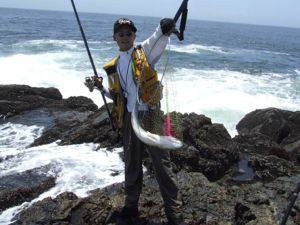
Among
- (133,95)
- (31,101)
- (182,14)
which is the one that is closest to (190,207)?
(133,95)

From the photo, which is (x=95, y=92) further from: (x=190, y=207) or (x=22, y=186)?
(x=190, y=207)

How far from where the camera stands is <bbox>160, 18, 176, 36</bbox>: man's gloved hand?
11.6 ft

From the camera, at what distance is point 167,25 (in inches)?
139

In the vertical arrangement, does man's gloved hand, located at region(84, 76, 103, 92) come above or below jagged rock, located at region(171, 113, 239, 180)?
above

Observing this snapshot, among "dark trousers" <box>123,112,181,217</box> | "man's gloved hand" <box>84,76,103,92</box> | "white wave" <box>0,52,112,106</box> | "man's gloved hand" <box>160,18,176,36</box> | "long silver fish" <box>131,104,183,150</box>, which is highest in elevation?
"man's gloved hand" <box>160,18,176,36</box>

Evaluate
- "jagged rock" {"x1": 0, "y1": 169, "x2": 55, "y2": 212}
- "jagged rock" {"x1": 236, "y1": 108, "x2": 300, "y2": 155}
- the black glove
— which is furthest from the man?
"jagged rock" {"x1": 236, "y1": 108, "x2": 300, "y2": 155}

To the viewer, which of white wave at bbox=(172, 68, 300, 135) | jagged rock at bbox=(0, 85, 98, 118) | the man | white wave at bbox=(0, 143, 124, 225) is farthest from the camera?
white wave at bbox=(172, 68, 300, 135)

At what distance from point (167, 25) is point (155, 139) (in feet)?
3.13

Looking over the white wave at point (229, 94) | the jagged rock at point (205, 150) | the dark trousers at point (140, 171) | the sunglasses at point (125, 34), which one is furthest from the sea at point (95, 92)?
the jagged rock at point (205, 150)

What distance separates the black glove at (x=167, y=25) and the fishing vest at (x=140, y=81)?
0.36m

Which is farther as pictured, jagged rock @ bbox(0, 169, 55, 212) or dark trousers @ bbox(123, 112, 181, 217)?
jagged rock @ bbox(0, 169, 55, 212)

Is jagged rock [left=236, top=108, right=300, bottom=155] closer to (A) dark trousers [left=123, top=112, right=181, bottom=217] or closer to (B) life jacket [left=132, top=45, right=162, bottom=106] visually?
(A) dark trousers [left=123, top=112, right=181, bottom=217]

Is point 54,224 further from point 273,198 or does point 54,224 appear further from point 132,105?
point 273,198

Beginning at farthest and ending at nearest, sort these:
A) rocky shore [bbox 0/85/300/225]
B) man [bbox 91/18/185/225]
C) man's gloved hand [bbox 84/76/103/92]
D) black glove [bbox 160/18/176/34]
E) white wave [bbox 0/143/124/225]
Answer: white wave [bbox 0/143/124/225], rocky shore [bbox 0/85/300/225], man's gloved hand [bbox 84/76/103/92], man [bbox 91/18/185/225], black glove [bbox 160/18/176/34]
